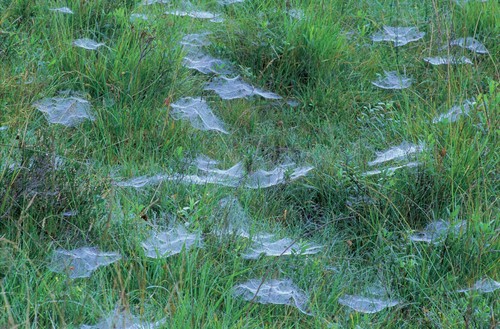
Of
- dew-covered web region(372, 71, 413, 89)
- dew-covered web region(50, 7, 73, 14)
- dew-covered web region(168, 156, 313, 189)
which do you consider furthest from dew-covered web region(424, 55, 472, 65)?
dew-covered web region(50, 7, 73, 14)

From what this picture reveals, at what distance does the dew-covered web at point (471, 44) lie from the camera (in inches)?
182

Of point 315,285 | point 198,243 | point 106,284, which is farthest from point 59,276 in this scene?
point 315,285

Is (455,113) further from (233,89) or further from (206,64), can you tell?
(206,64)

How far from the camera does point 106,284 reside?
280cm

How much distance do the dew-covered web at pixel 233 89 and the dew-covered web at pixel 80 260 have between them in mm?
1597

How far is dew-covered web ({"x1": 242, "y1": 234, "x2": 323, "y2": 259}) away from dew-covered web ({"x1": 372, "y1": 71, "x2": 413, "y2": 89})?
1503mm

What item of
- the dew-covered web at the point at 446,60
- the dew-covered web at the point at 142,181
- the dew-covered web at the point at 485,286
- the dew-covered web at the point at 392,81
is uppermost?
the dew-covered web at the point at 446,60

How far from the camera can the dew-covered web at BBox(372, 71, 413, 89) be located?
4391mm

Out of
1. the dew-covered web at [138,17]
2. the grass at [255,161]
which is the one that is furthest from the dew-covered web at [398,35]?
the dew-covered web at [138,17]

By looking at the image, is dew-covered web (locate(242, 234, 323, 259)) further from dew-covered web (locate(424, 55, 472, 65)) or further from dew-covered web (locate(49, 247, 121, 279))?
dew-covered web (locate(424, 55, 472, 65))

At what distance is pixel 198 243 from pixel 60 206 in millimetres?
585

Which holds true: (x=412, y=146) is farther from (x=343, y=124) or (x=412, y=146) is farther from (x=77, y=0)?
(x=77, y=0)

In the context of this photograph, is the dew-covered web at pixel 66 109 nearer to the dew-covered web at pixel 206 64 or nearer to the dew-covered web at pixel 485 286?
the dew-covered web at pixel 206 64

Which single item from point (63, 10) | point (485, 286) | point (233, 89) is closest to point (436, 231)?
point (485, 286)
